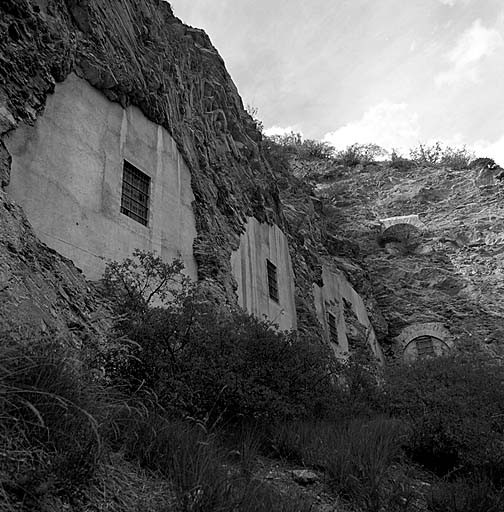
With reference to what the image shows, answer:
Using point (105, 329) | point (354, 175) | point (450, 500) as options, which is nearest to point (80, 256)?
point (105, 329)

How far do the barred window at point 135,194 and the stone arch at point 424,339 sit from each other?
59.3 ft

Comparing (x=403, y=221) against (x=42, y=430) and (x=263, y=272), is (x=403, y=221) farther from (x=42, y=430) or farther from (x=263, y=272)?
(x=42, y=430)

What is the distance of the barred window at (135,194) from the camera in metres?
10.4

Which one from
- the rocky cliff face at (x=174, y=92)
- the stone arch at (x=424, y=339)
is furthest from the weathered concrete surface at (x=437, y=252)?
the rocky cliff face at (x=174, y=92)

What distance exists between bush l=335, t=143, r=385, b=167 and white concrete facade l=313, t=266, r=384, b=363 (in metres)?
18.6

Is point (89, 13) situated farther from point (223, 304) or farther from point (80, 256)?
point (223, 304)

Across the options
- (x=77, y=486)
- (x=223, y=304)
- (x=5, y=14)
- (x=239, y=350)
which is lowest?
(x=77, y=486)

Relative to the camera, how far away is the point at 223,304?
11.7 metres

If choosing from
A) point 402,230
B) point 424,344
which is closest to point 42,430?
point 424,344

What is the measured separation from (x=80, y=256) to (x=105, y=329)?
192 cm

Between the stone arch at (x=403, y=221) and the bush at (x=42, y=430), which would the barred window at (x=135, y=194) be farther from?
the stone arch at (x=403, y=221)

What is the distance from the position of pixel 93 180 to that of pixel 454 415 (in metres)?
6.98

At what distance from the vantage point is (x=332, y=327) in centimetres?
1980

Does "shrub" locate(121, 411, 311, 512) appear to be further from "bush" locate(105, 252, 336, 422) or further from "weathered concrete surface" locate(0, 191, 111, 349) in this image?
"weathered concrete surface" locate(0, 191, 111, 349)
